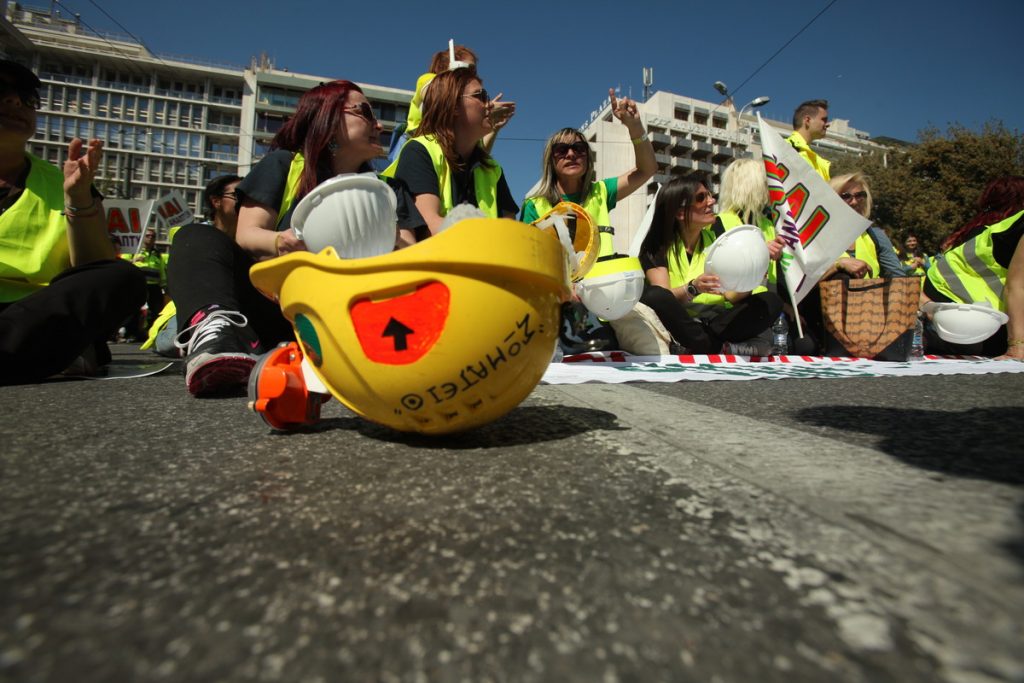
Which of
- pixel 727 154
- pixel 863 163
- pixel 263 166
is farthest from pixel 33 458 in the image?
pixel 727 154

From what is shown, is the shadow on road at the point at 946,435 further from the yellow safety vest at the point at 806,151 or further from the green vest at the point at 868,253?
the yellow safety vest at the point at 806,151

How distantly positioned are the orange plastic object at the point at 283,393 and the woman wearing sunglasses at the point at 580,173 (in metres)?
1.99

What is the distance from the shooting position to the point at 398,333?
726 mm

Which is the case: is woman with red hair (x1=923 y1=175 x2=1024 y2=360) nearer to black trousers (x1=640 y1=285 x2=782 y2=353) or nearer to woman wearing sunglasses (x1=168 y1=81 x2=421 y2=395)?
black trousers (x1=640 y1=285 x2=782 y2=353)

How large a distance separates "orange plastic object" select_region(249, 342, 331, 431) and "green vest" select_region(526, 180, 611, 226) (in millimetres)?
2121

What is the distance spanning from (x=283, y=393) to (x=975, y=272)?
4.80 m

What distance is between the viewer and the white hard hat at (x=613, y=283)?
224 centimetres

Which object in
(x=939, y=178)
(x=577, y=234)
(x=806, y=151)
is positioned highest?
(x=939, y=178)

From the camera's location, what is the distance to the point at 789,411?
1208 millimetres

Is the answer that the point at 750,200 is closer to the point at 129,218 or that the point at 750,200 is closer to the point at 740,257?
the point at 740,257

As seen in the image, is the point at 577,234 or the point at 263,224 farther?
the point at 263,224

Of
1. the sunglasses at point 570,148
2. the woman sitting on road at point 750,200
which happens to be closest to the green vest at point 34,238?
the sunglasses at point 570,148

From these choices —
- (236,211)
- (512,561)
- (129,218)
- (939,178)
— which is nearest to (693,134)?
(939,178)

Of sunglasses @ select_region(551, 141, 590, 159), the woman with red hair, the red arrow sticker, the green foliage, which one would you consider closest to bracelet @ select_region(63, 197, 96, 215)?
the red arrow sticker
